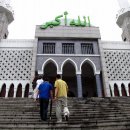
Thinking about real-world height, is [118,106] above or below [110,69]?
below

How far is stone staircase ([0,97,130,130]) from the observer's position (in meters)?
5.24

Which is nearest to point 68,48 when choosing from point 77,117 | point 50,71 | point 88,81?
point 50,71

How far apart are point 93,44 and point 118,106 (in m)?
11.5

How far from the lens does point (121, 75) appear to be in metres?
17.9

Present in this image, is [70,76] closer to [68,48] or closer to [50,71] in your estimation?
[50,71]

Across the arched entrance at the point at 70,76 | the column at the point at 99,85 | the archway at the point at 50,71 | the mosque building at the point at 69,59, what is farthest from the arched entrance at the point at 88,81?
the archway at the point at 50,71

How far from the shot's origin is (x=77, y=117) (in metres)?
6.34

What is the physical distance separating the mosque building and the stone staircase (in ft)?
26.8

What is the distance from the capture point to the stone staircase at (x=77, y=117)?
206 inches

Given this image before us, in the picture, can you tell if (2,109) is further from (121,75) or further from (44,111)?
(121,75)

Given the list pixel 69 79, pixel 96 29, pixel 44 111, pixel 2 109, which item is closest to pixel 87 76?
pixel 69 79

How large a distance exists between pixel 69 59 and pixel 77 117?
38.4ft

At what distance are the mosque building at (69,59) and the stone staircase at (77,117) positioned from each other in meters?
8.16

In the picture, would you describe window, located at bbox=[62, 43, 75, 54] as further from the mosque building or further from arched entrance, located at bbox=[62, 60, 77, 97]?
arched entrance, located at bbox=[62, 60, 77, 97]
